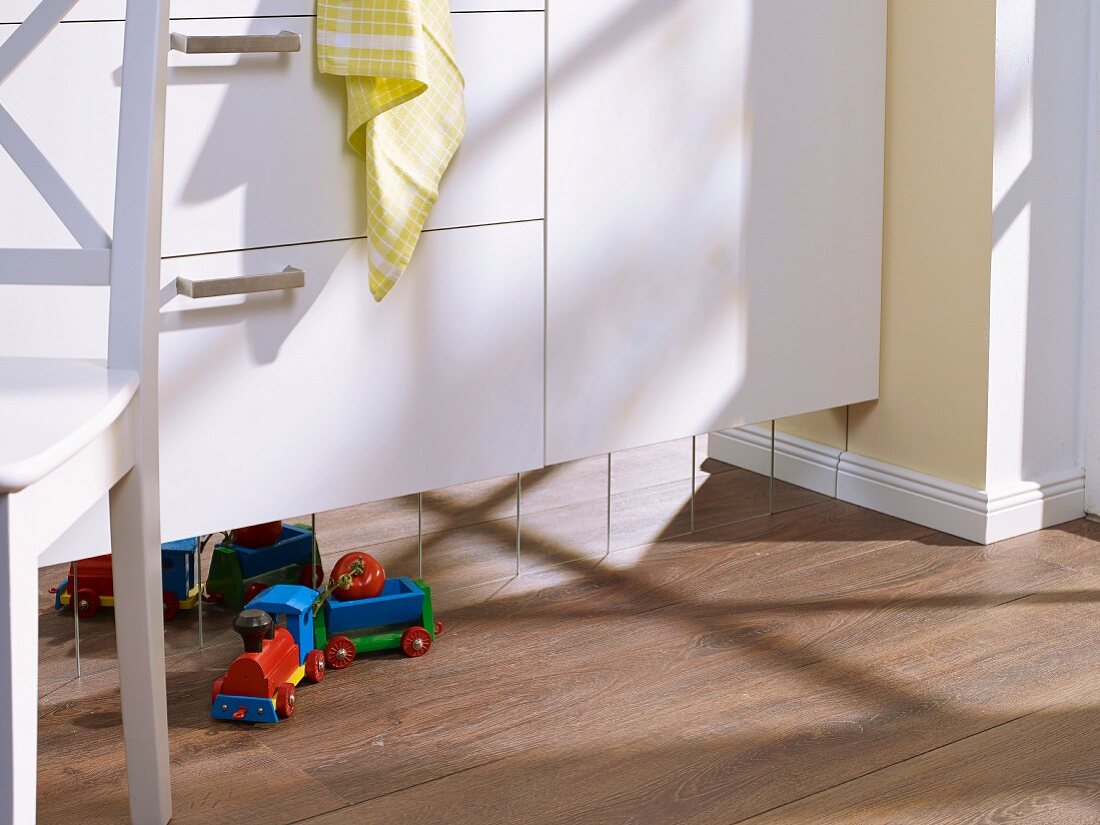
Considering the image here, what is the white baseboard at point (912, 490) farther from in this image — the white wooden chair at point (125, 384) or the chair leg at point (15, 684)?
the chair leg at point (15, 684)

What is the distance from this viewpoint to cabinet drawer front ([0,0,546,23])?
1335mm

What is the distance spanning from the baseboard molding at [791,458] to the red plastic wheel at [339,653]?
78cm

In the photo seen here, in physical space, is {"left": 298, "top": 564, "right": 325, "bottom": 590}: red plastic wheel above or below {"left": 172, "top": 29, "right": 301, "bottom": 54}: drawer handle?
below

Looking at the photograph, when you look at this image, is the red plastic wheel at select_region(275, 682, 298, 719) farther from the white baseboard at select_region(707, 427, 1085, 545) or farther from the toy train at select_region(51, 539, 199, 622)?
the white baseboard at select_region(707, 427, 1085, 545)

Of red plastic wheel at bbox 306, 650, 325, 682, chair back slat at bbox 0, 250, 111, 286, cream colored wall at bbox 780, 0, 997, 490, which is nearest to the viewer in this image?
chair back slat at bbox 0, 250, 111, 286

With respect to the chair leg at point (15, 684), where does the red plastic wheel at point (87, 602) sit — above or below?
below

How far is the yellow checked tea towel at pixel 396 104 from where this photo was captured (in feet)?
4.88

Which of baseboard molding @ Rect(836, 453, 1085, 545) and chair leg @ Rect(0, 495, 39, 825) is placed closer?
chair leg @ Rect(0, 495, 39, 825)

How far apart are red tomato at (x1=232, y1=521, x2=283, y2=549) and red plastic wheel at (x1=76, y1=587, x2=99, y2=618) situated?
0.18 m

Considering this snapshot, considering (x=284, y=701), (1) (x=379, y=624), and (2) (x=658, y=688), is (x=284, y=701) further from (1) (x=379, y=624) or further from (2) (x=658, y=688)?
(2) (x=658, y=688)

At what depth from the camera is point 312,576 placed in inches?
69.3

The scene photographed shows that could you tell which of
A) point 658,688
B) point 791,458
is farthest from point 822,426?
point 658,688

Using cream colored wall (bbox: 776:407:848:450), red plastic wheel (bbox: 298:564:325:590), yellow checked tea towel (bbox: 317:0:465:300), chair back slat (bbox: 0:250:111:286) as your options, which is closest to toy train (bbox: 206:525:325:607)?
red plastic wheel (bbox: 298:564:325:590)

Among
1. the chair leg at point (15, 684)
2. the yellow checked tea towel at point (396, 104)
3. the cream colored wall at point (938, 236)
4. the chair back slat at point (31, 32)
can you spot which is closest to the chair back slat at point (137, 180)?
the chair back slat at point (31, 32)
